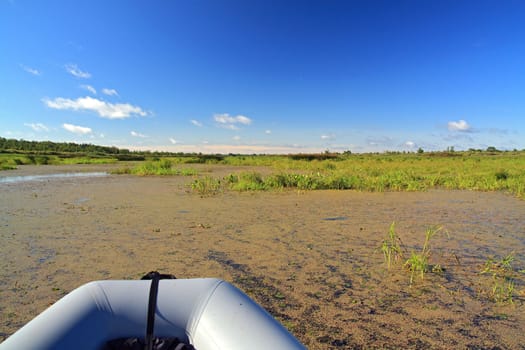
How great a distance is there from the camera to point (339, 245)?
13.9ft

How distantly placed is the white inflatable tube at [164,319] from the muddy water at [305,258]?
895mm

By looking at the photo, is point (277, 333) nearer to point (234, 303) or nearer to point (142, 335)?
point (234, 303)

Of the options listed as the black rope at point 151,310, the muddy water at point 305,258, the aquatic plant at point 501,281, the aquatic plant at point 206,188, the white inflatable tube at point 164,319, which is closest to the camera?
the white inflatable tube at point 164,319

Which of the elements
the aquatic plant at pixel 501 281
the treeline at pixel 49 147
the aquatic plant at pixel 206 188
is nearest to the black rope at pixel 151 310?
the aquatic plant at pixel 501 281

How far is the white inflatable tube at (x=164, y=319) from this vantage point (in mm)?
1282

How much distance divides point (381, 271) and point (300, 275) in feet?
2.77

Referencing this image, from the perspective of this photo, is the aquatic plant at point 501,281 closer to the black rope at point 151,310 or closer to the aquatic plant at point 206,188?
the black rope at point 151,310

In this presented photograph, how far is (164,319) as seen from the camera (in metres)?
1.50

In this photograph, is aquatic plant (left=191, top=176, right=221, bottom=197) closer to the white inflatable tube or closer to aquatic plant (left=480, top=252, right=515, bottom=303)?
aquatic plant (left=480, top=252, right=515, bottom=303)

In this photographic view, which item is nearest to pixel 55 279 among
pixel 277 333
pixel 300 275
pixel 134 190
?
pixel 300 275

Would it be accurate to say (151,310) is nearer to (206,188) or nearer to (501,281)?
(501,281)

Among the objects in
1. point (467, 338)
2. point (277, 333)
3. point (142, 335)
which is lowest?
point (467, 338)

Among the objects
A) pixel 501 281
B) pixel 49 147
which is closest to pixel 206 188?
pixel 501 281

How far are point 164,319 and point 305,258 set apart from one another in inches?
96.0
